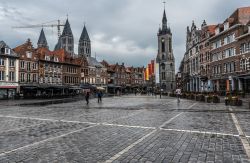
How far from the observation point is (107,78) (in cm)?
9406

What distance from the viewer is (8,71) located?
50.3m

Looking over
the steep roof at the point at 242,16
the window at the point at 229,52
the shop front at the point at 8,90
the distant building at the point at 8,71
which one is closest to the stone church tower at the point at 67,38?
the distant building at the point at 8,71

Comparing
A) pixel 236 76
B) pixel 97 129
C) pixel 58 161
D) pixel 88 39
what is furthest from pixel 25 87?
pixel 88 39

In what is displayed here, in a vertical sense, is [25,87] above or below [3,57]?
below

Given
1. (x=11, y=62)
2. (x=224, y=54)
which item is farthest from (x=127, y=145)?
(x=11, y=62)

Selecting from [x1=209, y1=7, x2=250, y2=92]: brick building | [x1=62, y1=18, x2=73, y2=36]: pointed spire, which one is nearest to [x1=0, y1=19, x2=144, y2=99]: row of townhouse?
[x1=209, y1=7, x2=250, y2=92]: brick building

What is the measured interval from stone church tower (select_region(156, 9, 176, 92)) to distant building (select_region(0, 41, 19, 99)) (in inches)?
3563

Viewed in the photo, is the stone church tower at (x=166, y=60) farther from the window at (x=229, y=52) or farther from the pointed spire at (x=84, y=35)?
the window at (x=229, y=52)

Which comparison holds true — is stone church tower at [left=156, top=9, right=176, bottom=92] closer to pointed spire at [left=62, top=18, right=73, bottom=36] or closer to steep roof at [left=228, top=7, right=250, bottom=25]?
pointed spire at [left=62, top=18, right=73, bottom=36]

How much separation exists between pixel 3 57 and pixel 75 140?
4696cm

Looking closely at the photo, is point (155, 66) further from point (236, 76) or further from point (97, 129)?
point (97, 129)

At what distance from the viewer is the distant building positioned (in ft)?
161

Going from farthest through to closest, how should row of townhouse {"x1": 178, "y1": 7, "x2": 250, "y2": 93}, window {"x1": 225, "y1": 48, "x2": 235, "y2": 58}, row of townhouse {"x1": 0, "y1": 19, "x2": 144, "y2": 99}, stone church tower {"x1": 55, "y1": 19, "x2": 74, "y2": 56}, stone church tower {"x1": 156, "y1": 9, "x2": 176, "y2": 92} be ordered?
stone church tower {"x1": 55, "y1": 19, "x2": 74, "y2": 56}
stone church tower {"x1": 156, "y1": 9, "x2": 176, "y2": 92}
row of townhouse {"x1": 0, "y1": 19, "x2": 144, "y2": 99}
window {"x1": 225, "y1": 48, "x2": 235, "y2": 58}
row of townhouse {"x1": 178, "y1": 7, "x2": 250, "y2": 93}

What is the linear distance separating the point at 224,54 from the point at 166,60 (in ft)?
281
